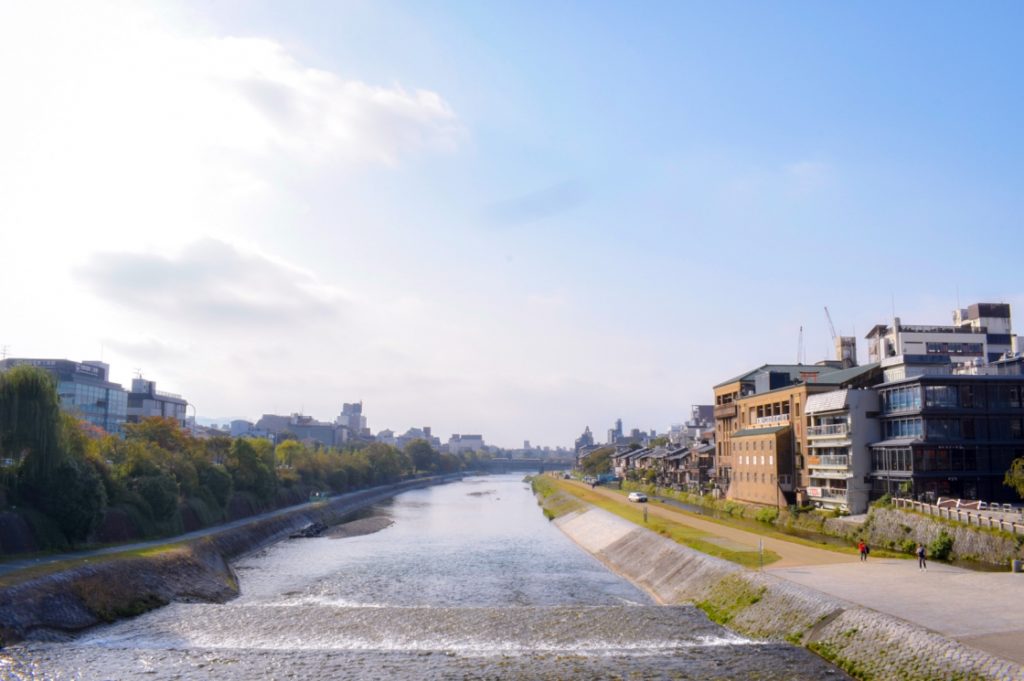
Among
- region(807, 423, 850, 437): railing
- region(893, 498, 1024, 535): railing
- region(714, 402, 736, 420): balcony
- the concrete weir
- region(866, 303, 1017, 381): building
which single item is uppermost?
region(866, 303, 1017, 381): building

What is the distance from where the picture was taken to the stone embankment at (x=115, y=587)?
1307 inches

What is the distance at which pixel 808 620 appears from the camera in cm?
3247

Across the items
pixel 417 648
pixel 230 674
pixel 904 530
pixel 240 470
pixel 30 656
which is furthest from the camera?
pixel 240 470

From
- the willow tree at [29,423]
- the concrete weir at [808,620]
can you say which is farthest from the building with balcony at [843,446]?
the willow tree at [29,423]

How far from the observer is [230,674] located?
27859 millimetres

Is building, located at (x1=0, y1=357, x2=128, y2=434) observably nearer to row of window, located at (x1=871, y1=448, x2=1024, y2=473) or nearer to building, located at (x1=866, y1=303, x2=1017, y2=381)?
row of window, located at (x1=871, y1=448, x2=1024, y2=473)

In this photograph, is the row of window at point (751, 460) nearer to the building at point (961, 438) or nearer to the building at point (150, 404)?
the building at point (961, 438)

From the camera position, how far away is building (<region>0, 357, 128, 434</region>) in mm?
138150

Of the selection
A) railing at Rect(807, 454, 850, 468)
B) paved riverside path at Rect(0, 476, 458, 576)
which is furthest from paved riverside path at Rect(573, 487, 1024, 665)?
paved riverside path at Rect(0, 476, 458, 576)

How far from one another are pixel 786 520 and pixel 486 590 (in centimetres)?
3954

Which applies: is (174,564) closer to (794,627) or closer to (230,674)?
(230,674)

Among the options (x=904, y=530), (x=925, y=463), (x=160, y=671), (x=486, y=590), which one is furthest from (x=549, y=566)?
(x=160, y=671)

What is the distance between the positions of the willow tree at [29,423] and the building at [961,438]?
213 feet

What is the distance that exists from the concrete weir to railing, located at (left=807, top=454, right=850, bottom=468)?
2288 centimetres
